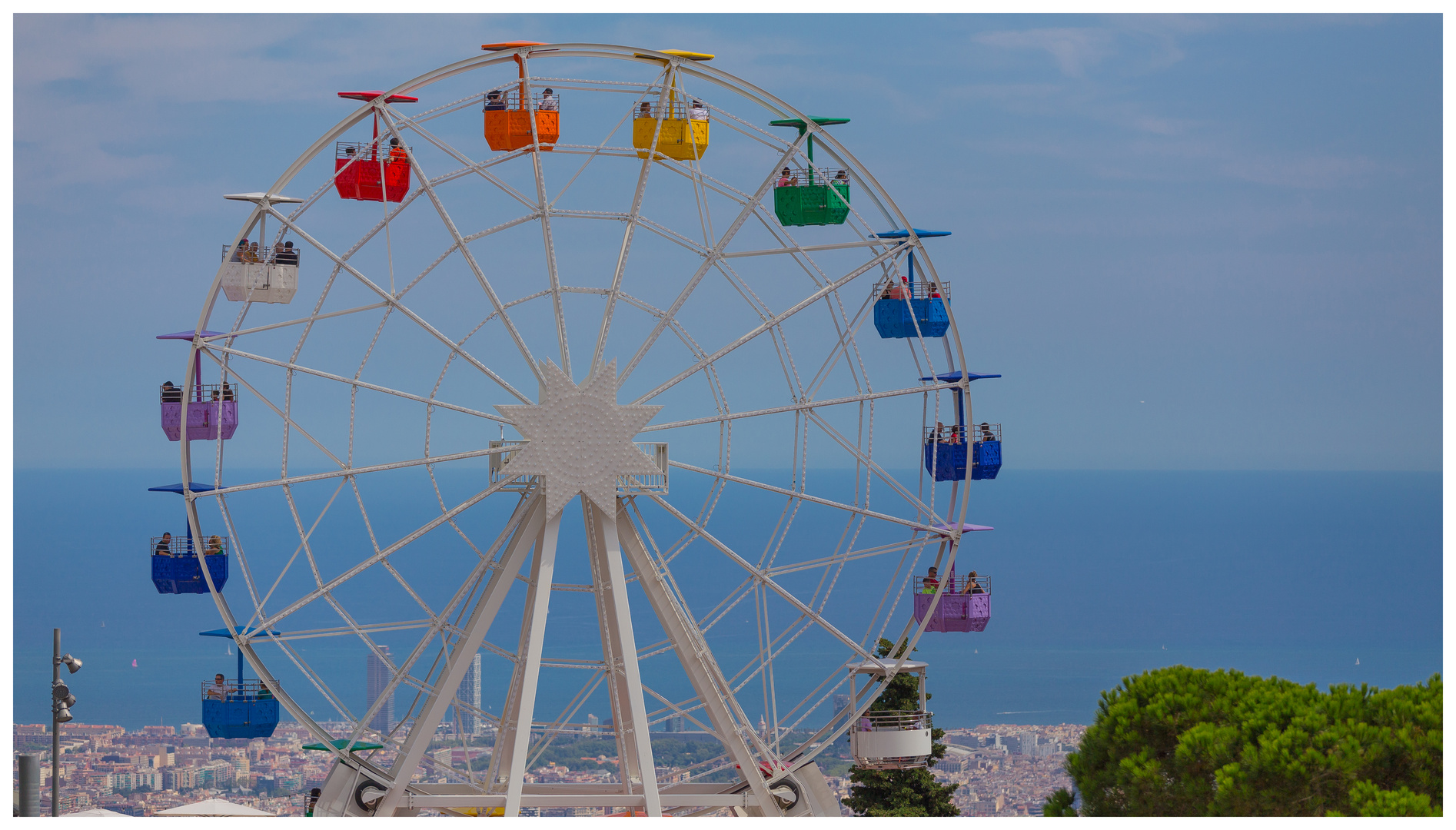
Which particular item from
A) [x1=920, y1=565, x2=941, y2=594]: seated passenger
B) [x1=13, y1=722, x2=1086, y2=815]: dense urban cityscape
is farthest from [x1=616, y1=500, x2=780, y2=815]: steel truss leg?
[x1=13, y1=722, x2=1086, y2=815]: dense urban cityscape

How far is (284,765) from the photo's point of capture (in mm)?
72000

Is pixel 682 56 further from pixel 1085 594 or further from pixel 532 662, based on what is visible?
pixel 1085 594

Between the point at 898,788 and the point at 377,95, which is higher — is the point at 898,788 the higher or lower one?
the lower one

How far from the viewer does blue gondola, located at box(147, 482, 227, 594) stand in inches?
864

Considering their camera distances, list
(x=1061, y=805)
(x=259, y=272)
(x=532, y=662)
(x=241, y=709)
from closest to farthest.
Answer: (x=532, y=662) → (x=259, y=272) → (x=241, y=709) → (x=1061, y=805)

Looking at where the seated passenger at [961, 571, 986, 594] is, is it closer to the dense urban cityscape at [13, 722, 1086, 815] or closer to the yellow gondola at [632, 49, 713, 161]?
the yellow gondola at [632, 49, 713, 161]

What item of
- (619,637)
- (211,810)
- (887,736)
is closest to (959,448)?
(887,736)

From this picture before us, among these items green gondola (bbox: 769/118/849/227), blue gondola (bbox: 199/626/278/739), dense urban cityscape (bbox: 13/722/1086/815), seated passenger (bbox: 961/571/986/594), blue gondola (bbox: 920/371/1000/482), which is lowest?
dense urban cityscape (bbox: 13/722/1086/815)

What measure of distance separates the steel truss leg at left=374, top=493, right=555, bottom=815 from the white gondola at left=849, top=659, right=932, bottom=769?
4.63 metres

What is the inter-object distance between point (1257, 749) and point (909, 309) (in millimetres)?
7009

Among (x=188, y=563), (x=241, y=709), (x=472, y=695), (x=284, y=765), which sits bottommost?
(x=284, y=765)

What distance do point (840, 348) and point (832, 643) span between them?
7388 centimetres

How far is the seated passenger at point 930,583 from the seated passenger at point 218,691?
8947 mm

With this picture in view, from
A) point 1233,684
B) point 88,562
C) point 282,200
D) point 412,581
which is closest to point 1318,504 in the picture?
point 412,581
